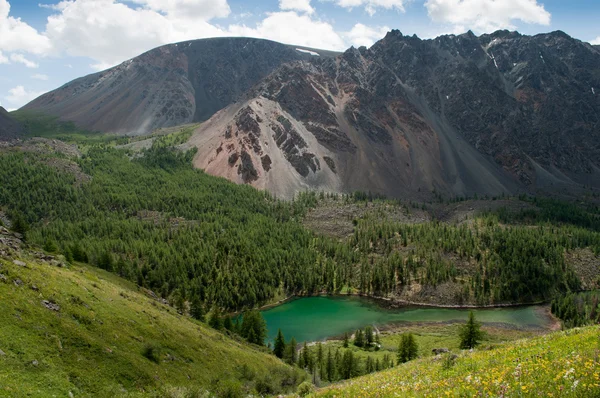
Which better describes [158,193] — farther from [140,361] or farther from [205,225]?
[140,361]

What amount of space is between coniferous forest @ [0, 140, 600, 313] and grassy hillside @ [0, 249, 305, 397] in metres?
62.5

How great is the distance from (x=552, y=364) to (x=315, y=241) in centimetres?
→ 15043

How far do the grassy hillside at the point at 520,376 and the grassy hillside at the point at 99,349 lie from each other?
19.0 m

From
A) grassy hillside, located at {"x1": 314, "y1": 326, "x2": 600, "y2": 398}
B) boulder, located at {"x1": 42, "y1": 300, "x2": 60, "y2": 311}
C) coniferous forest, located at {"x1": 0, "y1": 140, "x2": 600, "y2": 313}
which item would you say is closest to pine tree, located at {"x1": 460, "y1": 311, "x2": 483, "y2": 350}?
grassy hillside, located at {"x1": 314, "y1": 326, "x2": 600, "y2": 398}

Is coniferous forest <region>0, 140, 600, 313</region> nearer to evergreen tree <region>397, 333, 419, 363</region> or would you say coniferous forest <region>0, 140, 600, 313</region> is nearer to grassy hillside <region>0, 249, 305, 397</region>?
evergreen tree <region>397, 333, 419, 363</region>

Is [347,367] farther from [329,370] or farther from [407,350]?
[407,350]

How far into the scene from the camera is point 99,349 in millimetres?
36688

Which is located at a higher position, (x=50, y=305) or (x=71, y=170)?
(x=71, y=170)

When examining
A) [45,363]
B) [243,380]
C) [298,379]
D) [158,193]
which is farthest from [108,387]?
[158,193]

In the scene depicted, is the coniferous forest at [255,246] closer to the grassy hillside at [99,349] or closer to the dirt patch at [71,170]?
the dirt patch at [71,170]

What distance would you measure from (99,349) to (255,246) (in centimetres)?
11163

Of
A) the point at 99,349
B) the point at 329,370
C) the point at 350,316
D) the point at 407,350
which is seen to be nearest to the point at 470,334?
the point at 407,350

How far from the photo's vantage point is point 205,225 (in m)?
161

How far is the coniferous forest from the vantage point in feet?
415
